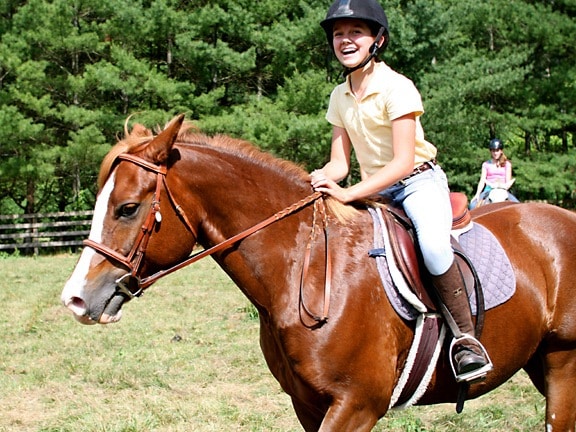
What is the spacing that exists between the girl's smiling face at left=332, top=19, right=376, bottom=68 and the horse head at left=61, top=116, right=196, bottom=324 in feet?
3.33

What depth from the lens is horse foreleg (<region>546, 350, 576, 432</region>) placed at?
4.11 metres

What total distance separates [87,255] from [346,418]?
1.50 metres

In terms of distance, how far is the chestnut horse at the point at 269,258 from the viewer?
124 inches

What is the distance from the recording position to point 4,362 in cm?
744

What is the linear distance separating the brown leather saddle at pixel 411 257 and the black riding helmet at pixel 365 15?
868mm

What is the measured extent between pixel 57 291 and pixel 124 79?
1362 centimetres

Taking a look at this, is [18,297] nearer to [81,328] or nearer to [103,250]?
[81,328]

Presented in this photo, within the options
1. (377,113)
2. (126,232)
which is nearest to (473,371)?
(377,113)

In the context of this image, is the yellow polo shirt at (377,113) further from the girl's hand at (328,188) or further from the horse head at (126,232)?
the horse head at (126,232)

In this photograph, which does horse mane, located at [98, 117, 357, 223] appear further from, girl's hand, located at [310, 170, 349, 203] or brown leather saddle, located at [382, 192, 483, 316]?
brown leather saddle, located at [382, 192, 483, 316]

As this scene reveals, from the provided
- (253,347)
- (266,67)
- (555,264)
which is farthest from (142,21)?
(555,264)

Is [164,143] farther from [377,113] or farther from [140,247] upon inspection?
[377,113]

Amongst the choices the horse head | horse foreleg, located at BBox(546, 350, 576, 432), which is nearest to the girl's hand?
the horse head

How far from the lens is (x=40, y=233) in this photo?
23766 millimetres
